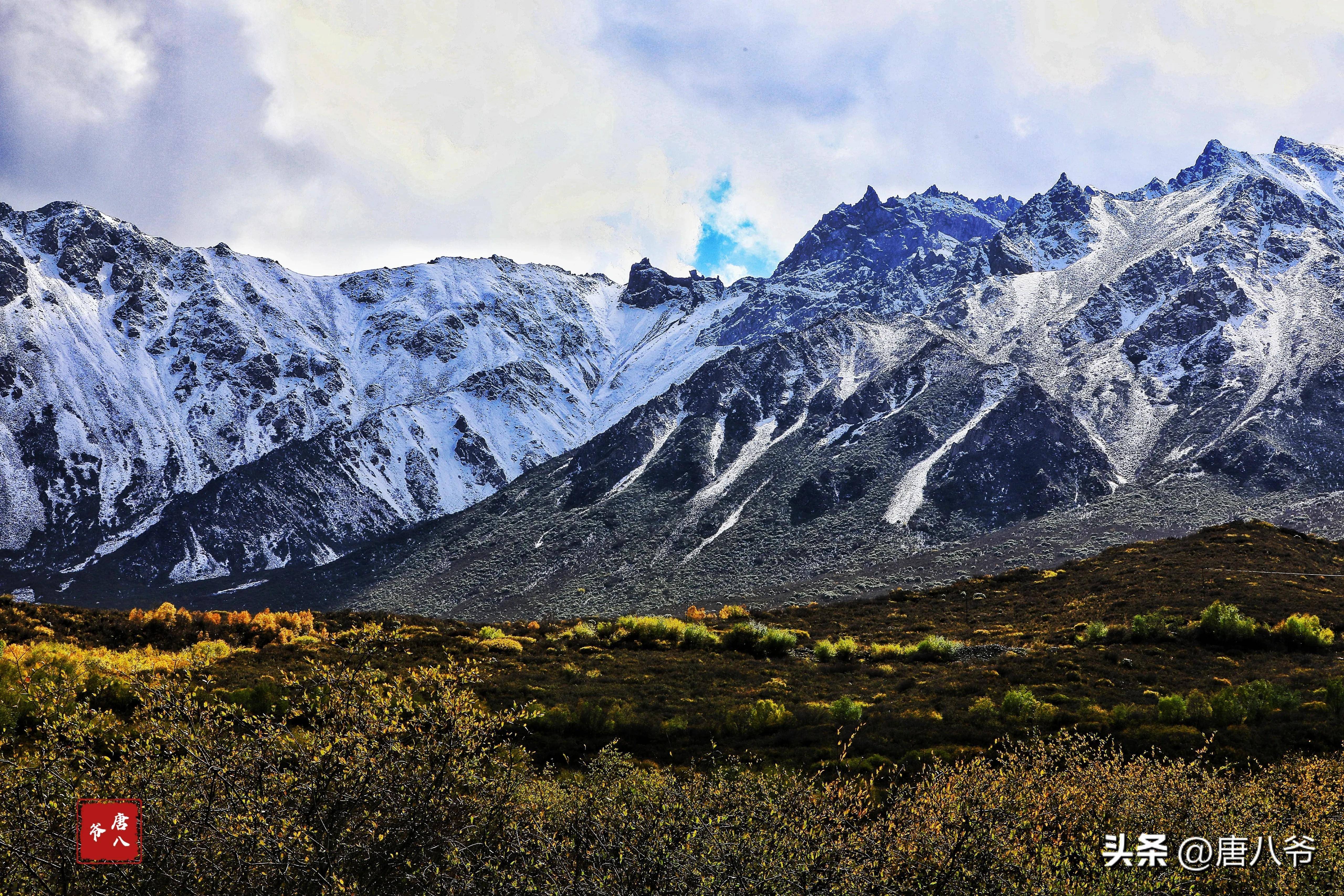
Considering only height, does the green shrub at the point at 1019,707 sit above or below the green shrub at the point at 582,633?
below

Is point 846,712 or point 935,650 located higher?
point 846,712

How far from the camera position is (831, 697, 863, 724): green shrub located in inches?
756

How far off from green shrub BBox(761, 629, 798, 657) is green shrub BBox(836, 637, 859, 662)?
2046 mm

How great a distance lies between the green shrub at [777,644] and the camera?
1249 inches

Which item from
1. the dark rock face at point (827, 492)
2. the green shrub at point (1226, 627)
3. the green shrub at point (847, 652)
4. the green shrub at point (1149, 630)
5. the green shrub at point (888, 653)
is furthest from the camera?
the dark rock face at point (827, 492)

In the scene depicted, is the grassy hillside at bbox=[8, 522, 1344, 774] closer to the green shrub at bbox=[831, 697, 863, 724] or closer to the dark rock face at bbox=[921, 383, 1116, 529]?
the green shrub at bbox=[831, 697, 863, 724]

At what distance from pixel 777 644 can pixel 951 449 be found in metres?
110

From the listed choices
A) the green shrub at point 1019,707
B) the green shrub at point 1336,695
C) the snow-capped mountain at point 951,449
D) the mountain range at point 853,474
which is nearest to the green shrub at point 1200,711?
the green shrub at point 1336,695

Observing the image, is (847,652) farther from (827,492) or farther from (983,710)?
(827,492)

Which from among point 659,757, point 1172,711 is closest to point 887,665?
point 1172,711

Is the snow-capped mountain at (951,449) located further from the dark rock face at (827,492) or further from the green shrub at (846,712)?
the green shrub at (846,712)

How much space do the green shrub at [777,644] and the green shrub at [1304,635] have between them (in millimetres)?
19370

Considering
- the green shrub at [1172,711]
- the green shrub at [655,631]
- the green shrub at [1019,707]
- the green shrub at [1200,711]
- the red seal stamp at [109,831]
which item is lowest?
the green shrub at [1200,711]

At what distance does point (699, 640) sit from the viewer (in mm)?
32875
